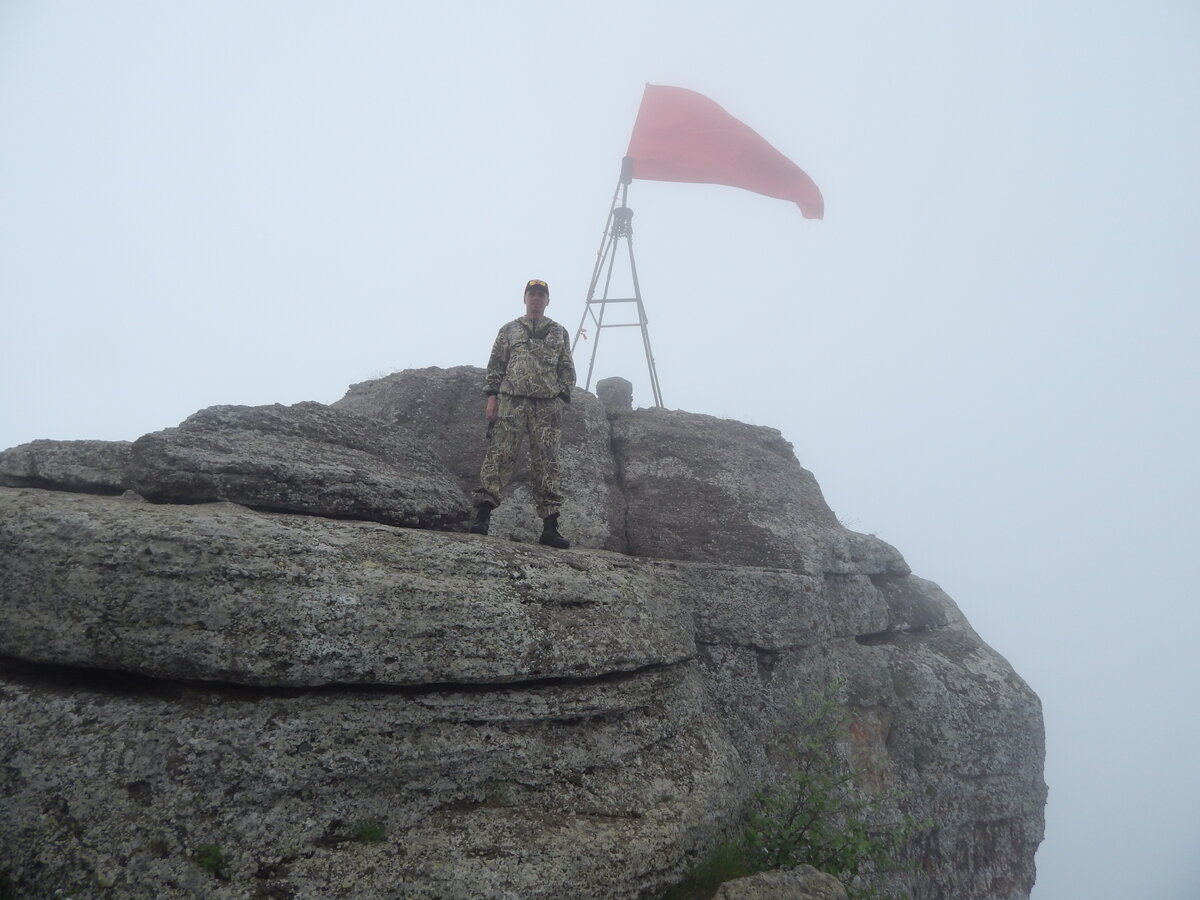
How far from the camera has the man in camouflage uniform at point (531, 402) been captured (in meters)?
11.3

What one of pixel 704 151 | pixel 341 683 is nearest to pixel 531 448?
pixel 341 683

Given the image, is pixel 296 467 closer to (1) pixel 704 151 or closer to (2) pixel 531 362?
(2) pixel 531 362

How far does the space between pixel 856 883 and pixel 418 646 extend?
26.7ft

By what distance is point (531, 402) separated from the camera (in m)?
11.8

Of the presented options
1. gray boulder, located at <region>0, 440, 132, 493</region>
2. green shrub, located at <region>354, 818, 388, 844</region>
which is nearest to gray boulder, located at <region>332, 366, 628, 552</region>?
gray boulder, located at <region>0, 440, 132, 493</region>

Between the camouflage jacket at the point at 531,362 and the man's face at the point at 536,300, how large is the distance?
6.5 inches

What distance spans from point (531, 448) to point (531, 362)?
138 centimetres

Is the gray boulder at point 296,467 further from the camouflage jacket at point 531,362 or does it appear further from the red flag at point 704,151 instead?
the red flag at point 704,151

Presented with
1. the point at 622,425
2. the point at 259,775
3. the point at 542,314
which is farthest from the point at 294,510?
the point at 622,425

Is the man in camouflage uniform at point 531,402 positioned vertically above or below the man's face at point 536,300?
below

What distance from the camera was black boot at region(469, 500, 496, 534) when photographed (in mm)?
10992

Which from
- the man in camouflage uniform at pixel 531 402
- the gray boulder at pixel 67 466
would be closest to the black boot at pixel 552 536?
the man in camouflage uniform at pixel 531 402

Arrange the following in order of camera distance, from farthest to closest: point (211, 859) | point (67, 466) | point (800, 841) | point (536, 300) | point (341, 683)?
1. point (536, 300)
2. point (67, 466)
3. point (800, 841)
4. point (341, 683)
5. point (211, 859)

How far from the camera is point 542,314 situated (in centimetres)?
1236
